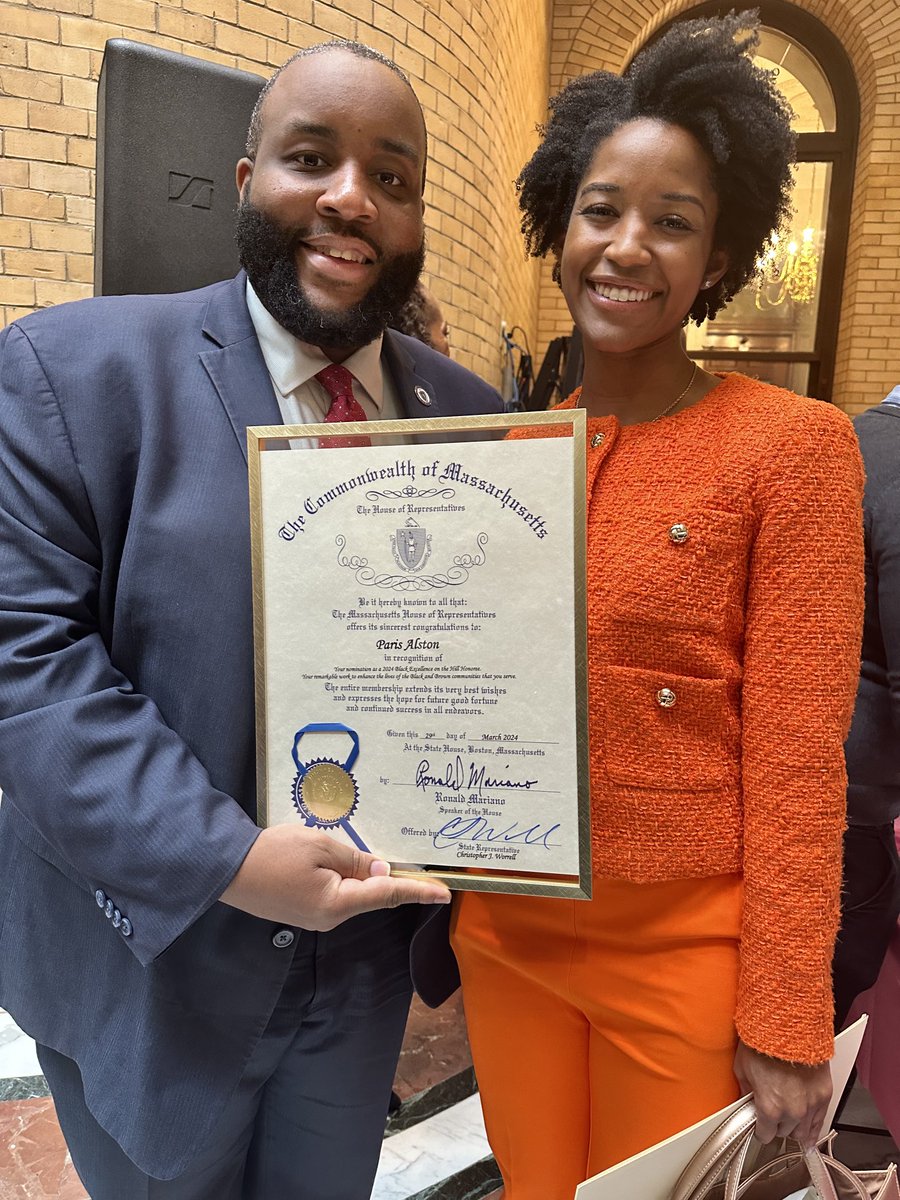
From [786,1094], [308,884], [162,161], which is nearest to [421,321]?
[162,161]

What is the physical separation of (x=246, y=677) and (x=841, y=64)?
8418mm

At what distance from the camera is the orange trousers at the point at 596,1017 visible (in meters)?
0.97

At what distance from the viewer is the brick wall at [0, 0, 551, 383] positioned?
9.12ft

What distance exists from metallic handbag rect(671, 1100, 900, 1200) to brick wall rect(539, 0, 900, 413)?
21.6 ft

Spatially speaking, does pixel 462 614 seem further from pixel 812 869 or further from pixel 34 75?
pixel 34 75

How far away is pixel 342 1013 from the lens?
1.14 meters

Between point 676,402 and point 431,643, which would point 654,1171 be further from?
point 676,402

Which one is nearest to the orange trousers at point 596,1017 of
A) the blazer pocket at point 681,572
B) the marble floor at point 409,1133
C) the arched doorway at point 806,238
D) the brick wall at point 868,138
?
the blazer pocket at point 681,572

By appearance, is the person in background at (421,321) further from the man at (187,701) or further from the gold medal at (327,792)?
the gold medal at (327,792)

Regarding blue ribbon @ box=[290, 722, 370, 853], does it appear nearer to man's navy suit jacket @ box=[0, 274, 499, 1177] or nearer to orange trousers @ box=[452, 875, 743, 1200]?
man's navy suit jacket @ box=[0, 274, 499, 1177]

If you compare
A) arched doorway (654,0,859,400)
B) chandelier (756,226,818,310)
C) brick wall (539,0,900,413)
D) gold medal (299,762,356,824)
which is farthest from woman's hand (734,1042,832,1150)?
chandelier (756,226,818,310)

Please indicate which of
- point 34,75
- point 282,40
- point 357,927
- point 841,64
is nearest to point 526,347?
point 282,40

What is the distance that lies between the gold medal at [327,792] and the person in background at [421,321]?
1.31m
